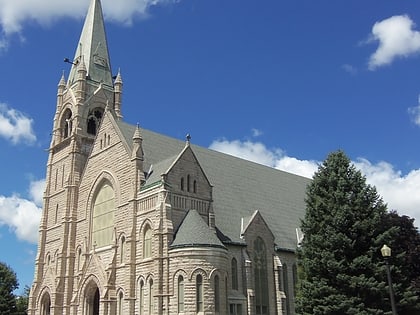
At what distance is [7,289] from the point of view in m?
61.2

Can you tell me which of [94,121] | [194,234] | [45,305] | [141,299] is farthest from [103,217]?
[94,121]

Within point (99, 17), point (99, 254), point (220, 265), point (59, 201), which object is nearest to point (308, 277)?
point (220, 265)

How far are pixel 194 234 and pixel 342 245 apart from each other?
9.62m

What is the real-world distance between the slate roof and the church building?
0.43 ft

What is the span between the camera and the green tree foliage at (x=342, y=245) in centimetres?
2897

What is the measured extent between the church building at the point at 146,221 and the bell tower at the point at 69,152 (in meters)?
0.11

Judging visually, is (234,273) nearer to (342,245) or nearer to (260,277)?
(260,277)

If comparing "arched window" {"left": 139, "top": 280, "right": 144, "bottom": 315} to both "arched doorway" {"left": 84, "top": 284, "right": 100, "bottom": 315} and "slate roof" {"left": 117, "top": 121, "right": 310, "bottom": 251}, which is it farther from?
"slate roof" {"left": 117, "top": 121, "right": 310, "bottom": 251}

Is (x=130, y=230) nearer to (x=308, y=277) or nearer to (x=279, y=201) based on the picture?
(x=308, y=277)

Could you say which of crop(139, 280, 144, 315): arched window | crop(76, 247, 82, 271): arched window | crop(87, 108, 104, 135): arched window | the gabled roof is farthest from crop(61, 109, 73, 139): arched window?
crop(139, 280, 144, 315): arched window

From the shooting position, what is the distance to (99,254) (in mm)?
41281

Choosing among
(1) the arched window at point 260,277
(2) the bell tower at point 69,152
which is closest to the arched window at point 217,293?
(1) the arched window at point 260,277

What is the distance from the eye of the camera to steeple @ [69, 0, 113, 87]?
53906 millimetres

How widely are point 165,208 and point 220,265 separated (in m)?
5.24
